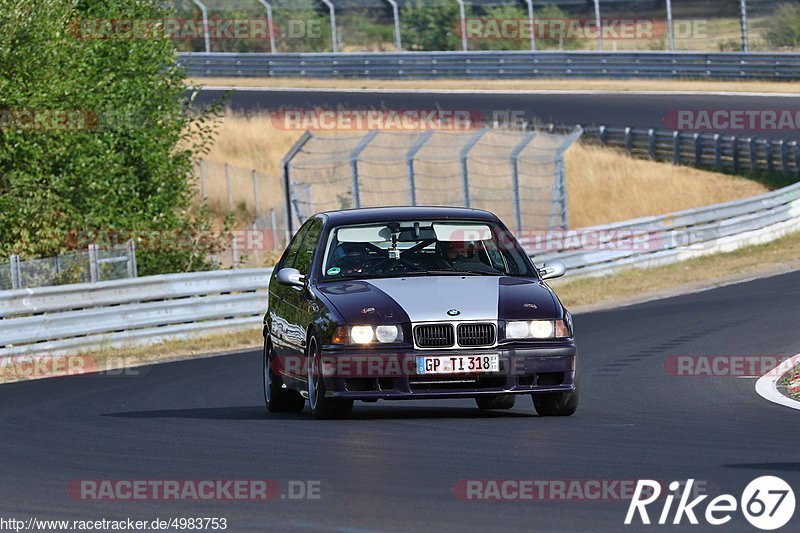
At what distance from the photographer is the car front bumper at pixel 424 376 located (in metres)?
10.7

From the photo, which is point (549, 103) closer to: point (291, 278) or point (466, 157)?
point (466, 157)

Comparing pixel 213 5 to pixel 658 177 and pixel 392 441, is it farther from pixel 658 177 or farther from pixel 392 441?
pixel 392 441

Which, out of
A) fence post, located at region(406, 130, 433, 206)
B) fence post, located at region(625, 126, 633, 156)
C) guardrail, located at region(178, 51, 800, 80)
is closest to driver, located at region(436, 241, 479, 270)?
fence post, located at region(406, 130, 433, 206)

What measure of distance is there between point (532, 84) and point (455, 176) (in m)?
15.5

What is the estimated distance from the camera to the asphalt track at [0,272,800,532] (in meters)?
7.30

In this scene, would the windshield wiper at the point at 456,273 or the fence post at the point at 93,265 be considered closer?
the windshield wiper at the point at 456,273

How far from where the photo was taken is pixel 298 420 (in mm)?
11484

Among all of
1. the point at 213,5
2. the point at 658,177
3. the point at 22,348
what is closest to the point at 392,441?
the point at 22,348

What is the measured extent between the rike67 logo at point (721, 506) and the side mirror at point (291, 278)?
15.0ft

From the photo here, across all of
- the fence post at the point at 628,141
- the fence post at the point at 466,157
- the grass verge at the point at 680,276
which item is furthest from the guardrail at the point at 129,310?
the fence post at the point at 628,141

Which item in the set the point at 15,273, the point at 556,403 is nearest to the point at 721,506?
the point at 556,403

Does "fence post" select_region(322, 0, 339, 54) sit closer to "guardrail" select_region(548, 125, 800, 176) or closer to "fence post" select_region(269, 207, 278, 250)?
"guardrail" select_region(548, 125, 800, 176)

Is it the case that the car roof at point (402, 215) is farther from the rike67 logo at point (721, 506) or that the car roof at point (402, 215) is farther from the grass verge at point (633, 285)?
the grass verge at point (633, 285)

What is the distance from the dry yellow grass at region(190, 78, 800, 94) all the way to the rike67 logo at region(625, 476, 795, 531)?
38.7m
